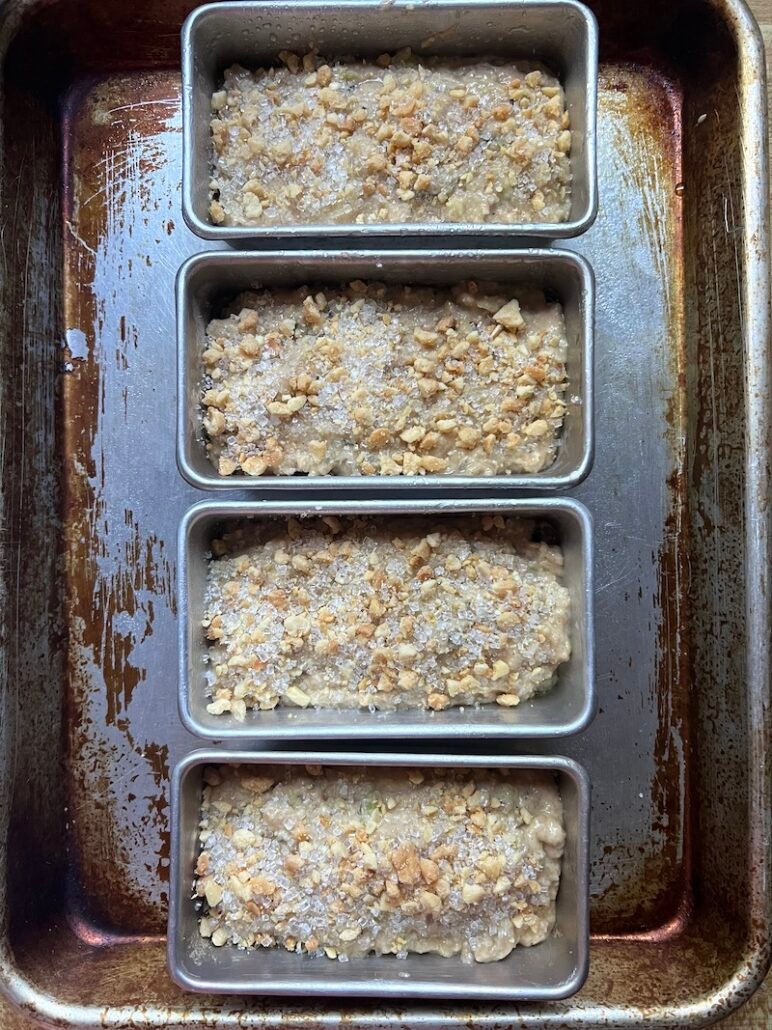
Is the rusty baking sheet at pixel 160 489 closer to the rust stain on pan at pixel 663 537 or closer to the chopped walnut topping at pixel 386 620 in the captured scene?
the rust stain on pan at pixel 663 537

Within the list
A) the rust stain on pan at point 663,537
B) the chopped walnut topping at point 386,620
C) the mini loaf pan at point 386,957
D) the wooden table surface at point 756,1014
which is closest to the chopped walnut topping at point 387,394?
the chopped walnut topping at point 386,620

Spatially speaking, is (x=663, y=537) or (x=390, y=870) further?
(x=663, y=537)

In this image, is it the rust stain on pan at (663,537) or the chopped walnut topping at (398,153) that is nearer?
the chopped walnut topping at (398,153)

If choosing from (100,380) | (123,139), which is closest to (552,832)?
(100,380)

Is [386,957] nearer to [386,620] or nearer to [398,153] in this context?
[386,620]

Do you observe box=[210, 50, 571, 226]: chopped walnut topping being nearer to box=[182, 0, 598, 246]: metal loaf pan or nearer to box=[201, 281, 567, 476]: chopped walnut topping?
box=[182, 0, 598, 246]: metal loaf pan

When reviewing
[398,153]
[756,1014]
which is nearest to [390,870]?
[756,1014]
